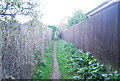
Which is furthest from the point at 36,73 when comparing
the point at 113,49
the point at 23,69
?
the point at 113,49

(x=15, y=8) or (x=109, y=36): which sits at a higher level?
(x=15, y=8)

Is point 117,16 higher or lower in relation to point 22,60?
higher

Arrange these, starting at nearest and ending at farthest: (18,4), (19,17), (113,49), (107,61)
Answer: (18,4) → (19,17) → (113,49) → (107,61)

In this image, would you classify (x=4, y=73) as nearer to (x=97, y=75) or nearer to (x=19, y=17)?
(x=19, y=17)

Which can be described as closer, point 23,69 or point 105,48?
point 23,69

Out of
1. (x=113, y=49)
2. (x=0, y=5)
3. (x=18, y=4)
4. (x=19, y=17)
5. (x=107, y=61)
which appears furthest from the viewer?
(x=107, y=61)

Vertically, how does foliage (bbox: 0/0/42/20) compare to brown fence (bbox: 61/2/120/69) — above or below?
above

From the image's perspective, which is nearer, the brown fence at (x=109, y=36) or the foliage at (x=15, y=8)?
the foliage at (x=15, y=8)

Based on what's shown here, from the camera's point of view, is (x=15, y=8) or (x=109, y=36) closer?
(x=15, y=8)

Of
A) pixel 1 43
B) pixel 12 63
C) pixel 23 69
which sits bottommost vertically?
pixel 23 69

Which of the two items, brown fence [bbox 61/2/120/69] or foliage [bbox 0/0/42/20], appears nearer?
foliage [bbox 0/0/42/20]

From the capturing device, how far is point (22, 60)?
3.29m

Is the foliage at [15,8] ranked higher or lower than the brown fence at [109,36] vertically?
higher

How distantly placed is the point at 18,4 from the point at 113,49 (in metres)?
3.12
